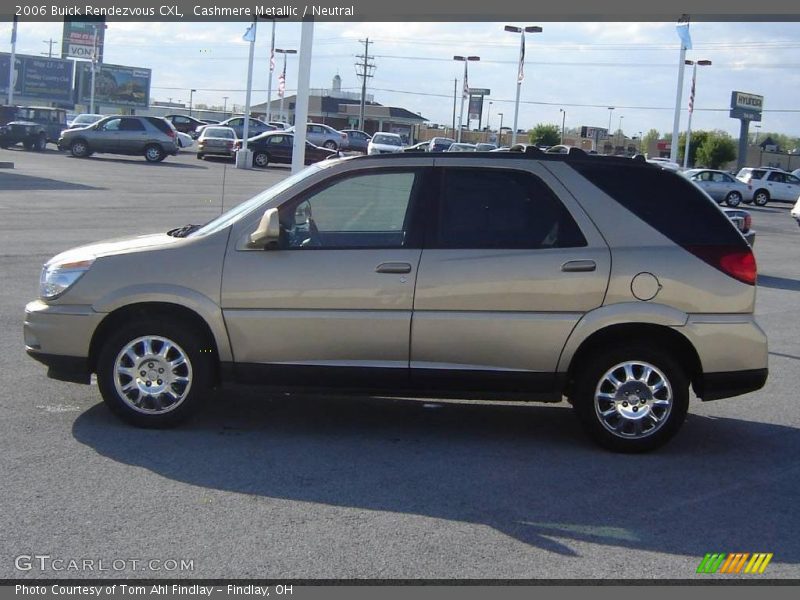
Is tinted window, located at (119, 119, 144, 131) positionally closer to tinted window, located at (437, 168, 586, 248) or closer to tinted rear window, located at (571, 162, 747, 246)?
tinted window, located at (437, 168, 586, 248)

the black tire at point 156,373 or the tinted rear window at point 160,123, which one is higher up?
the tinted rear window at point 160,123

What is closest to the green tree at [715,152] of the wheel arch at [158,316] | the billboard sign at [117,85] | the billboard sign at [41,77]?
the billboard sign at [117,85]

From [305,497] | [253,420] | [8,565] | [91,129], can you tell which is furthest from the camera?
[91,129]

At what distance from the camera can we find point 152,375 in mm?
6664

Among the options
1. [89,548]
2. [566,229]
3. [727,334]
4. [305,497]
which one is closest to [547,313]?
[566,229]

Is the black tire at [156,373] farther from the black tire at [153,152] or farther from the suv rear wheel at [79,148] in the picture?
the suv rear wheel at [79,148]

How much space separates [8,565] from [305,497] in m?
1.63

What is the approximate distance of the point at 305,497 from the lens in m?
5.59

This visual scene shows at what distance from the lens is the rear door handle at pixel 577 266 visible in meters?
6.52

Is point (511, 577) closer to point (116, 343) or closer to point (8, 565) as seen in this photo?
point (8, 565)

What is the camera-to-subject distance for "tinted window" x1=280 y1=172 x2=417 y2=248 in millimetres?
6656

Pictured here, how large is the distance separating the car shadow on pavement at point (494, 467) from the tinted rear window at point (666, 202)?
1473 mm

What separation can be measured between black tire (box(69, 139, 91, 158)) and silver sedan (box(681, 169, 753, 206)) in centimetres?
2514

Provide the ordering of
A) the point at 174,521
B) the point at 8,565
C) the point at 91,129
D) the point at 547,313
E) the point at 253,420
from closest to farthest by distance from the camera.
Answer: the point at 8,565
the point at 174,521
the point at 547,313
the point at 253,420
the point at 91,129
